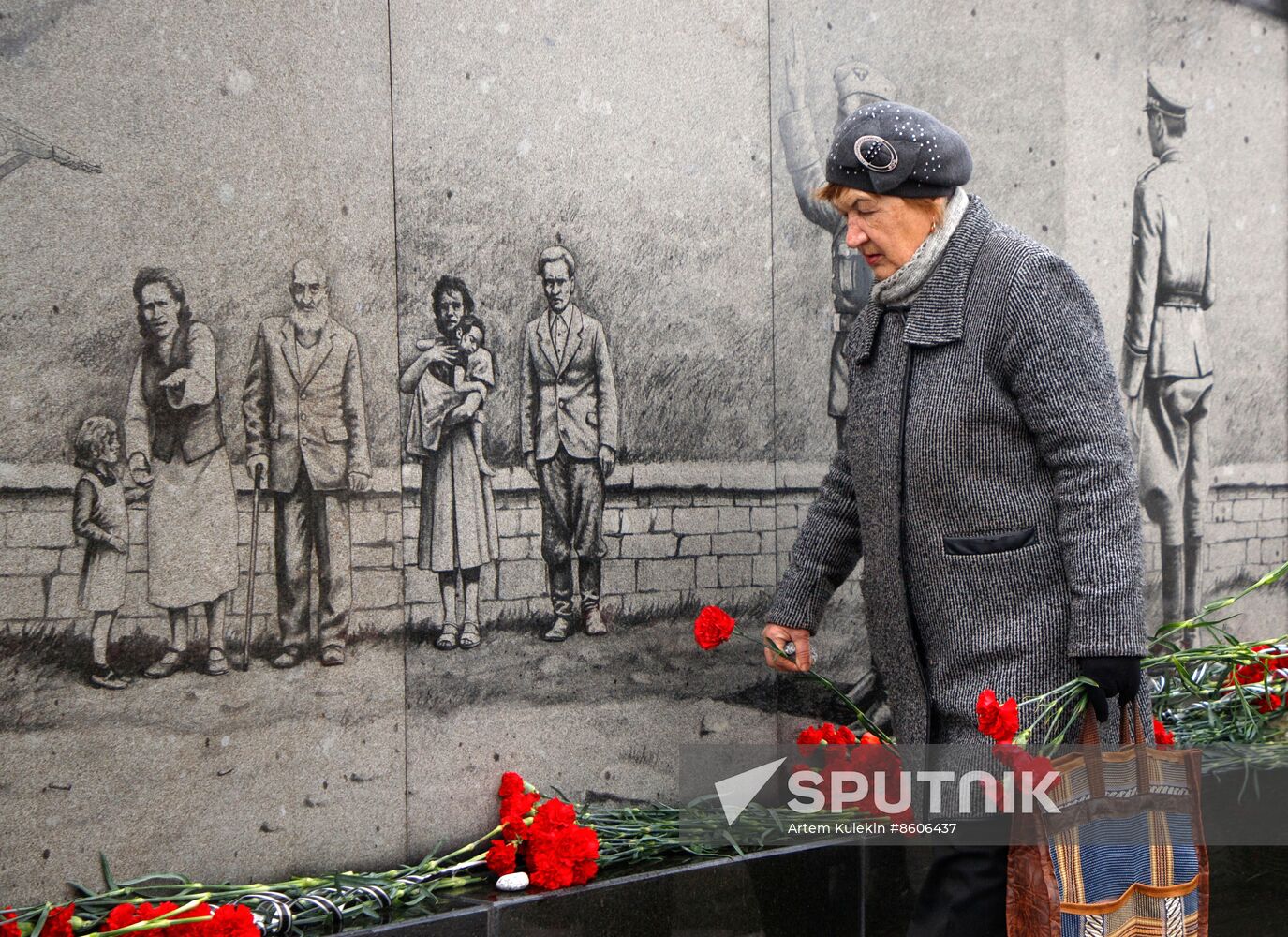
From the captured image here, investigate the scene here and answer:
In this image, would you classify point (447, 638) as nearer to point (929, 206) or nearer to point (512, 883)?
point (512, 883)

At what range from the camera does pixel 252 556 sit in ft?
10.6

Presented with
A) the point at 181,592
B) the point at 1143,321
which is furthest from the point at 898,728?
the point at 1143,321

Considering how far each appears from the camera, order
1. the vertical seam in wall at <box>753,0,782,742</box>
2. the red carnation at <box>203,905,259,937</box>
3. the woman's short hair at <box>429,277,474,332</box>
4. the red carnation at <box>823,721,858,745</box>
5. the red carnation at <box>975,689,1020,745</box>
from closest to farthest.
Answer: the red carnation at <box>975,689,1020,745</box> < the red carnation at <box>203,905,259,937</box> < the woman's short hair at <box>429,277,474,332</box> < the red carnation at <box>823,721,858,745</box> < the vertical seam in wall at <box>753,0,782,742</box>

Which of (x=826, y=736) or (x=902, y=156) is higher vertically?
(x=902, y=156)

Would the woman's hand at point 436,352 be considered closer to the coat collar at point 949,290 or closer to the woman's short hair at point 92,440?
the woman's short hair at point 92,440

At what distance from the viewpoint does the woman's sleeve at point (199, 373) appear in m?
3.14

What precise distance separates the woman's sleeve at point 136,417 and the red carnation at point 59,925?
98 centimetres

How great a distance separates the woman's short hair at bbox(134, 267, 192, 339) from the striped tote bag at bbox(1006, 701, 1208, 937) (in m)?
2.11

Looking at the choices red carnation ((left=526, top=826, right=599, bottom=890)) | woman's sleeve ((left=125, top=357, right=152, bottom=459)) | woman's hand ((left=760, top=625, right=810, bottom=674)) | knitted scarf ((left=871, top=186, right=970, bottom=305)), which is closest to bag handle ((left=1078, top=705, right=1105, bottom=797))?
woman's hand ((left=760, top=625, right=810, bottom=674))

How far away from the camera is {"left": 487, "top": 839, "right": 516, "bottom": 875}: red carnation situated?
3.30m

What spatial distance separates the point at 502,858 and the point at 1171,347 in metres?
3.33

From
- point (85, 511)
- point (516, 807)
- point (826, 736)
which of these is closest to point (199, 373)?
point (85, 511)

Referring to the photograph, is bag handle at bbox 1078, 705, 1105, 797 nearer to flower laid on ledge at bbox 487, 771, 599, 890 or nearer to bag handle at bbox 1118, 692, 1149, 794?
bag handle at bbox 1118, 692, 1149, 794

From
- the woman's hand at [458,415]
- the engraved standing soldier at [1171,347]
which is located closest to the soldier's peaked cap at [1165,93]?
the engraved standing soldier at [1171,347]
